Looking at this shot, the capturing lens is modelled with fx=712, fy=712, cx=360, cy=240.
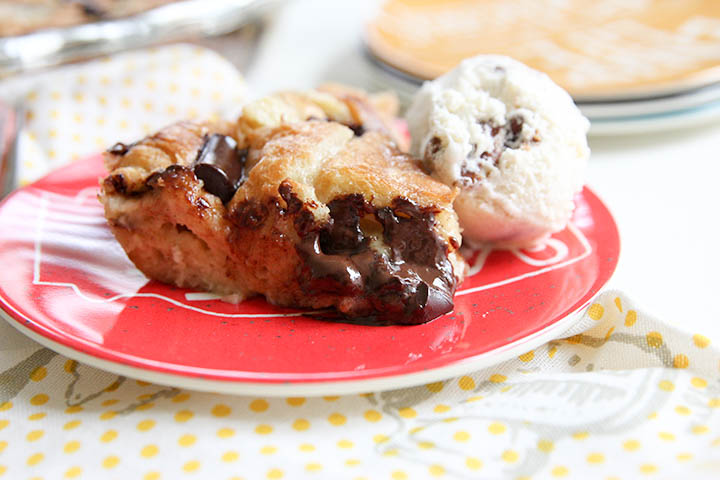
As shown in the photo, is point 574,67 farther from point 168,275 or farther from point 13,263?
point 13,263

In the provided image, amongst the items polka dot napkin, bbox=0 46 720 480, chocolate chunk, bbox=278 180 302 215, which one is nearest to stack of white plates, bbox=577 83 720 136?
polka dot napkin, bbox=0 46 720 480

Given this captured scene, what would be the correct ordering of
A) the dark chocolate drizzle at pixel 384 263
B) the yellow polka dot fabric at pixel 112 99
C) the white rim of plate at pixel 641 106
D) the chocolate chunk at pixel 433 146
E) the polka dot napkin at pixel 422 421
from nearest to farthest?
1. the polka dot napkin at pixel 422 421
2. the dark chocolate drizzle at pixel 384 263
3. the chocolate chunk at pixel 433 146
4. the yellow polka dot fabric at pixel 112 99
5. the white rim of plate at pixel 641 106

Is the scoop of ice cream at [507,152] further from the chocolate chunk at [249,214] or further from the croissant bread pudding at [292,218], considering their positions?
the chocolate chunk at [249,214]

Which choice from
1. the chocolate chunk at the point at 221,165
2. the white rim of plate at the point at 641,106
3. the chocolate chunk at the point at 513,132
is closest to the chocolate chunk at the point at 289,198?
the chocolate chunk at the point at 221,165

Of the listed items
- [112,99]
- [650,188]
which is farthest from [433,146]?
[112,99]

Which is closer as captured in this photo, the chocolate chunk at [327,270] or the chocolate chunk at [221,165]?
the chocolate chunk at [327,270]

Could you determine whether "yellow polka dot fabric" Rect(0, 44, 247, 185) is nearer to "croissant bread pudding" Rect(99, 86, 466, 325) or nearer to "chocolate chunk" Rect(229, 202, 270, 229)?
"croissant bread pudding" Rect(99, 86, 466, 325)
